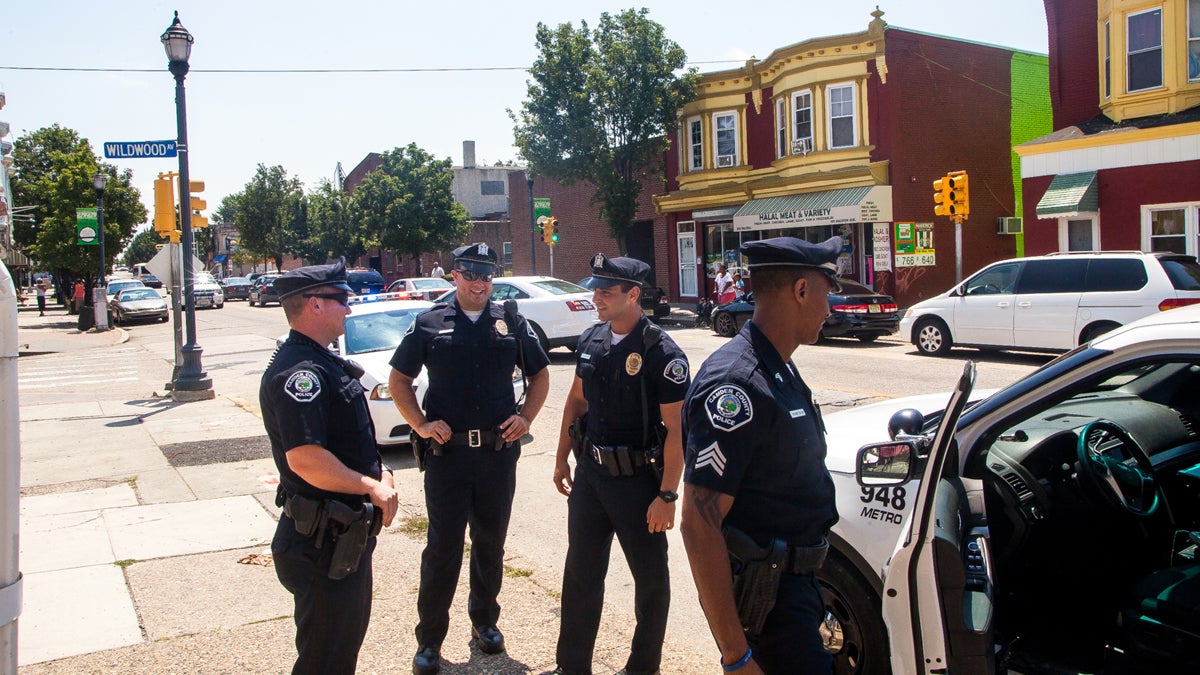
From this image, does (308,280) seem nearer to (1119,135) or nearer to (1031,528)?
(1031,528)

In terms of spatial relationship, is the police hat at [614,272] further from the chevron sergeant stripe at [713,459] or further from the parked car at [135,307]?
the parked car at [135,307]

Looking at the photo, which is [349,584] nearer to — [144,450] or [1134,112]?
[144,450]

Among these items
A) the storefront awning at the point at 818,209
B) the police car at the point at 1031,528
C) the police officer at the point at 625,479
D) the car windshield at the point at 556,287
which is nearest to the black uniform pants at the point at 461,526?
the police officer at the point at 625,479

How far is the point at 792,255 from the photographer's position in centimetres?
256

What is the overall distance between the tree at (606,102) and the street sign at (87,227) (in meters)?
16.0

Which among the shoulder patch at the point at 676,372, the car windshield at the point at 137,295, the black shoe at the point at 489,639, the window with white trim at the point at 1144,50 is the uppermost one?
the window with white trim at the point at 1144,50

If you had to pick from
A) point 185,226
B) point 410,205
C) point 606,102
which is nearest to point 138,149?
point 185,226

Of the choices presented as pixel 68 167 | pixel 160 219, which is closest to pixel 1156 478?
pixel 160 219

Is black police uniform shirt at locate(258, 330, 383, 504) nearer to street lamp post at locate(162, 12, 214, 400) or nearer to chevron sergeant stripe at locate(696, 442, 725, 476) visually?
chevron sergeant stripe at locate(696, 442, 725, 476)

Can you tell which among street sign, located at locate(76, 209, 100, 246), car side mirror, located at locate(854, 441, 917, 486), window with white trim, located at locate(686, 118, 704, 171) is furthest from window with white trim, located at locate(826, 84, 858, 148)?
street sign, located at locate(76, 209, 100, 246)

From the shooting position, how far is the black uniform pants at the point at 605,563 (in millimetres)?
3725

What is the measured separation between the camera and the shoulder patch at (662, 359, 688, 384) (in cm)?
378

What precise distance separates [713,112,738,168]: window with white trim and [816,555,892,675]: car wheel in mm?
26819

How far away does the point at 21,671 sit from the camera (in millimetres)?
4293
